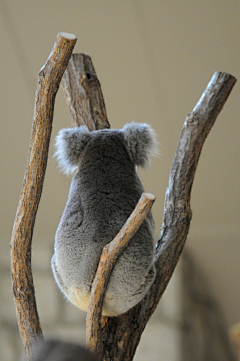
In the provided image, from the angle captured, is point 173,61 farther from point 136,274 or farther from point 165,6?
point 136,274

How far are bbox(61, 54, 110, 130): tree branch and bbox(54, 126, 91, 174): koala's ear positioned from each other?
43 cm

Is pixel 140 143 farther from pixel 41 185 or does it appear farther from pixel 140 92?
pixel 140 92

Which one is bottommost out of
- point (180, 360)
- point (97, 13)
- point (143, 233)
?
point (180, 360)

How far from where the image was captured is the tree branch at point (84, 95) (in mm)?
2254

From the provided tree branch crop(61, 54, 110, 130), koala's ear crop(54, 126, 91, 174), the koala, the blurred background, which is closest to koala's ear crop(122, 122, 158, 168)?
the koala

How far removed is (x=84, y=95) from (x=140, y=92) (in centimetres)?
212

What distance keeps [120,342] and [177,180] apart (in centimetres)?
75

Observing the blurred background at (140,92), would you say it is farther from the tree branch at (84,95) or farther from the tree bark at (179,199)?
the tree bark at (179,199)

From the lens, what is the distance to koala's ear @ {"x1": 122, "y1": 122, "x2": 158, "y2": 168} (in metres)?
1.80

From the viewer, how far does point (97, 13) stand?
375 cm

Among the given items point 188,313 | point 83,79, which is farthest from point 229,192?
point 83,79

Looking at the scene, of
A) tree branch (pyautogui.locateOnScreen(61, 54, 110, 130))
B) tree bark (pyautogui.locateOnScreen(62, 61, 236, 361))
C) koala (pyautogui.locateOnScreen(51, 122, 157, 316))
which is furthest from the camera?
tree branch (pyautogui.locateOnScreen(61, 54, 110, 130))

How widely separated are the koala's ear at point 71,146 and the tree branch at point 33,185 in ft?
1.28

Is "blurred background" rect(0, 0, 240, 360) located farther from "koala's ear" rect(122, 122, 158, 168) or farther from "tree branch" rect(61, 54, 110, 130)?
"koala's ear" rect(122, 122, 158, 168)
